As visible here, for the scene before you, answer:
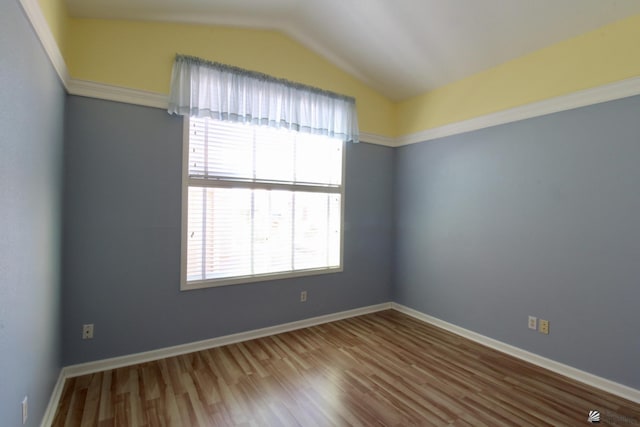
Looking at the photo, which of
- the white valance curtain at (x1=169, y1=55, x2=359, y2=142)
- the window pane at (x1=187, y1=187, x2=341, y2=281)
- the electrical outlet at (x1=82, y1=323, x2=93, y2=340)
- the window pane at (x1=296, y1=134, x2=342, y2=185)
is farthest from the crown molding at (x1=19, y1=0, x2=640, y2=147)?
the electrical outlet at (x1=82, y1=323, x2=93, y2=340)

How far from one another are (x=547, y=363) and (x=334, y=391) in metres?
1.99

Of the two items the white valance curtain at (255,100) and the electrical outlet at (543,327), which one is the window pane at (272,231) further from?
the electrical outlet at (543,327)

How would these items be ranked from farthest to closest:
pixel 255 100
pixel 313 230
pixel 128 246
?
pixel 313 230 < pixel 255 100 < pixel 128 246

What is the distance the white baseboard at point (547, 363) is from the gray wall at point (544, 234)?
0.17ft

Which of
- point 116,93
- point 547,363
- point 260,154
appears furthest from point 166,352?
point 547,363

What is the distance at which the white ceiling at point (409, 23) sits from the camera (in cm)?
238

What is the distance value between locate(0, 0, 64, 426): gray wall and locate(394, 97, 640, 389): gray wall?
3.68 meters

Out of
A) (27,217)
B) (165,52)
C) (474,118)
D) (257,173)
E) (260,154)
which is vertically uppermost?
(165,52)

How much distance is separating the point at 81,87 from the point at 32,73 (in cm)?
94

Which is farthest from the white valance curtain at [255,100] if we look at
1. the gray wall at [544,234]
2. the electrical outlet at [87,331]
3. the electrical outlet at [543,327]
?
the electrical outlet at [543,327]

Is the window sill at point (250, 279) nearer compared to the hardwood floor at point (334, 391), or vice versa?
the hardwood floor at point (334, 391)

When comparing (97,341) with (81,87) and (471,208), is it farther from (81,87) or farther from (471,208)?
(471,208)

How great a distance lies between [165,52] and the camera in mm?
2730

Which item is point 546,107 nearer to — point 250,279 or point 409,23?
point 409,23
